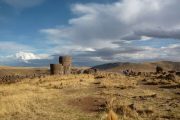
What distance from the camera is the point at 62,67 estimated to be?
47906 millimetres

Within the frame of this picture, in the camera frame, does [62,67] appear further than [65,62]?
No

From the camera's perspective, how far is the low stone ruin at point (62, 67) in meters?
46.6

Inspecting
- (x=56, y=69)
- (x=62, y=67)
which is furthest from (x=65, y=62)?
(x=56, y=69)

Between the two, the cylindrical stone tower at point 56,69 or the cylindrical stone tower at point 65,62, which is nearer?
the cylindrical stone tower at point 56,69

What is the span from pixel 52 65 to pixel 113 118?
35.8 meters

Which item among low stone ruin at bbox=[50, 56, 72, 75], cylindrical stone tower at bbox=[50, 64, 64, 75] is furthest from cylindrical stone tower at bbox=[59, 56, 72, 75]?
cylindrical stone tower at bbox=[50, 64, 64, 75]

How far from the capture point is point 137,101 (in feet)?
63.4

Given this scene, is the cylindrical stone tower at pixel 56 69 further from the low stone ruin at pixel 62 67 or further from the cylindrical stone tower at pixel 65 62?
the cylindrical stone tower at pixel 65 62

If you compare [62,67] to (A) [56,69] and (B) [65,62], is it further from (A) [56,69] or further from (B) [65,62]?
(A) [56,69]

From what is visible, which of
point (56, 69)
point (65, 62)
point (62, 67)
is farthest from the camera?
point (65, 62)

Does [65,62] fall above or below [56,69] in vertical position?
above

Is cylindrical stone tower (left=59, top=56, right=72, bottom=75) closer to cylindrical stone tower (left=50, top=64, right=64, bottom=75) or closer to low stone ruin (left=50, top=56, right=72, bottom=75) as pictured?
low stone ruin (left=50, top=56, right=72, bottom=75)

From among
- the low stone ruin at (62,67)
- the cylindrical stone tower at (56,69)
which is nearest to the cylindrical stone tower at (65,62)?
the low stone ruin at (62,67)

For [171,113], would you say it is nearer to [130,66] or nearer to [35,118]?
[35,118]
